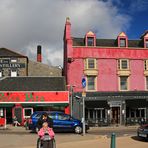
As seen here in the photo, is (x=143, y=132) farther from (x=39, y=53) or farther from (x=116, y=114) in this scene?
(x=39, y=53)

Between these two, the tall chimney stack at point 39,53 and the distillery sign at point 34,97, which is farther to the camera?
the tall chimney stack at point 39,53

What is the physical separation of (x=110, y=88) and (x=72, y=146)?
25223 millimetres

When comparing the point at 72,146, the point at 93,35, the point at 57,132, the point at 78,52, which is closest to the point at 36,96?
the point at 78,52

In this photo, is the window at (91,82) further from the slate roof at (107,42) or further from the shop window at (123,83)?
the slate roof at (107,42)

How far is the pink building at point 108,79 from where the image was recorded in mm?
41562

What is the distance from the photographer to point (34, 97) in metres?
41.1

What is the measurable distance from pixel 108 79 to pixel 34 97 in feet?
27.0

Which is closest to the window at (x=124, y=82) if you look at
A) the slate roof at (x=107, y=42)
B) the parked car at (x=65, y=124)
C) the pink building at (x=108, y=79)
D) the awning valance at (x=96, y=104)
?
the pink building at (x=108, y=79)

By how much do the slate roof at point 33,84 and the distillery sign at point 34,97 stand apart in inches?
40.6

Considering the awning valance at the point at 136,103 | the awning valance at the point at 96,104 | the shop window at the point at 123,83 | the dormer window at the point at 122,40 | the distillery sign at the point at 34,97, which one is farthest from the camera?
the dormer window at the point at 122,40

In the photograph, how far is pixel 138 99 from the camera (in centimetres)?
4250

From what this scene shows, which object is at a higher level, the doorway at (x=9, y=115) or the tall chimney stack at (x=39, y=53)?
the tall chimney stack at (x=39, y=53)

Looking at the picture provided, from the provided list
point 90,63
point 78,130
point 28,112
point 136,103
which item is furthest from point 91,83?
point 78,130

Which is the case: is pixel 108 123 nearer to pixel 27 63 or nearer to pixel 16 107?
pixel 16 107
